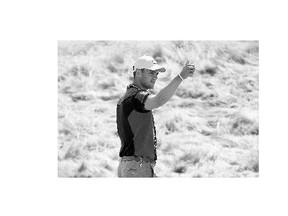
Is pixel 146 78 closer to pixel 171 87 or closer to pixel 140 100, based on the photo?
pixel 140 100

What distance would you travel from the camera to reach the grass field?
7098mm

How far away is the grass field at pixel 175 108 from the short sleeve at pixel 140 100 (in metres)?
2.57

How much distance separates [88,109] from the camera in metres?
7.41

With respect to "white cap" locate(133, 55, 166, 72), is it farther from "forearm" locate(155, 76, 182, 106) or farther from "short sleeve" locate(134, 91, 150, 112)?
"forearm" locate(155, 76, 182, 106)

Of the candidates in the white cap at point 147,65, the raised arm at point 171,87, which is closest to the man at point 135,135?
the white cap at point 147,65

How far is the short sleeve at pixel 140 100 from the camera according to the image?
14.4ft

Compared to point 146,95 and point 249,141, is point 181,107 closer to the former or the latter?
point 249,141

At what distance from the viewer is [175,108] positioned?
24.4ft

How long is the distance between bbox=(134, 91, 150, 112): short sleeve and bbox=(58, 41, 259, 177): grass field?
2.57 meters

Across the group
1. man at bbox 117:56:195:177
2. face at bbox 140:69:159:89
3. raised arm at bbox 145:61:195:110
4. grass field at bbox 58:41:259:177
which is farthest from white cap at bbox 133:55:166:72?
grass field at bbox 58:41:259:177

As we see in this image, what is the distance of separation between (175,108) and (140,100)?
9.99 feet

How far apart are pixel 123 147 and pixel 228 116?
9.91ft

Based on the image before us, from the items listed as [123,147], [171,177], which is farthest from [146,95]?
[171,177]

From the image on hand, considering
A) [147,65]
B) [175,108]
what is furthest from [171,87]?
[175,108]
